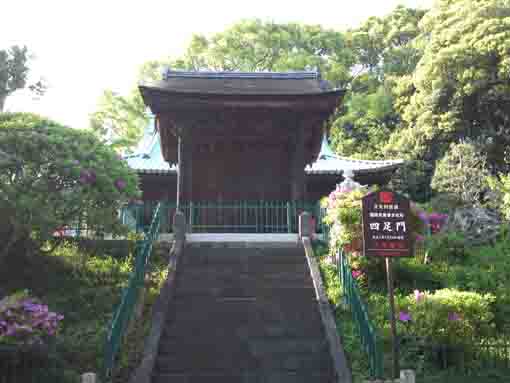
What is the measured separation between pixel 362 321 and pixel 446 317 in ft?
5.29

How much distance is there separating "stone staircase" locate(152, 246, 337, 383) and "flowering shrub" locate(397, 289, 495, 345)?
1.62m

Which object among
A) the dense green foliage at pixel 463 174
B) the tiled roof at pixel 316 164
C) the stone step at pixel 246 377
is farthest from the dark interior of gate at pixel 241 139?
the dense green foliage at pixel 463 174

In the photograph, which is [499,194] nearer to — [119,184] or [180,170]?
[180,170]

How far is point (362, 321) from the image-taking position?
29.4 feet

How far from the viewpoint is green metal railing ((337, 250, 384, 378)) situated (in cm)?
802

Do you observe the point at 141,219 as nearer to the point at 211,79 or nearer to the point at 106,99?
the point at 211,79

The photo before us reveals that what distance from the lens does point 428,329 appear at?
9.34 metres

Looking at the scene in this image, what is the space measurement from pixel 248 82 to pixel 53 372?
39.0 feet

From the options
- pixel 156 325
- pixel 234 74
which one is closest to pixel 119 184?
pixel 156 325

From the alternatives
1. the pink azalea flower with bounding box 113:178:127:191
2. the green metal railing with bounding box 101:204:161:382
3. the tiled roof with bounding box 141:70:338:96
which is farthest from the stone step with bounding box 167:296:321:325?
the tiled roof with bounding box 141:70:338:96

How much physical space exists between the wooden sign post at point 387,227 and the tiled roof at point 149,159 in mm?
14246

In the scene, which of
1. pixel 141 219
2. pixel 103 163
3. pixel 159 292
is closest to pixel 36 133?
pixel 103 163

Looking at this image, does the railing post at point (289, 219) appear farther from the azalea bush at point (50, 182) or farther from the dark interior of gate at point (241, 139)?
the azalea bush at point (50, 182)

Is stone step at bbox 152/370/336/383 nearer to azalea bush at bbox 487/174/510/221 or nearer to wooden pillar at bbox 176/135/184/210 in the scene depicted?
wooden pillar at bbox 176/135/184/210
